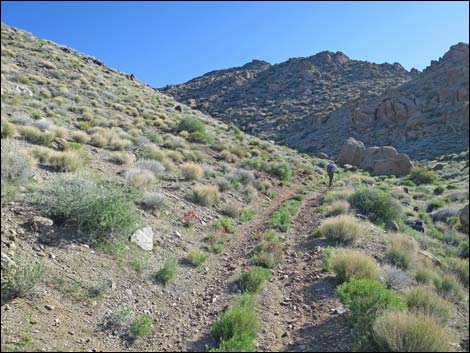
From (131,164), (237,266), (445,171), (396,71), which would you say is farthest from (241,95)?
(237,266)

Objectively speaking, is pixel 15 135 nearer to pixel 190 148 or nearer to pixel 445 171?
pixel 190 148

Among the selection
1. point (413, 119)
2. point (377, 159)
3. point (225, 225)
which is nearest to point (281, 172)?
point (225, 225)

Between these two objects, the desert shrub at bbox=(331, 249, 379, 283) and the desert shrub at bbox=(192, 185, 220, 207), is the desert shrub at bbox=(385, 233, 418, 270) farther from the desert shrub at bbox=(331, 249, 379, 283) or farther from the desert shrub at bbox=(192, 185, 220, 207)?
the desert shrub at bbox=(192, 185, 220, 207)

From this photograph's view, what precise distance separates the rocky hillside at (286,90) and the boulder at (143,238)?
2027 inches

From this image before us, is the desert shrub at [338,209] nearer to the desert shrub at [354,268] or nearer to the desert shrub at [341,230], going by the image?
the desert shrub at [341,230]

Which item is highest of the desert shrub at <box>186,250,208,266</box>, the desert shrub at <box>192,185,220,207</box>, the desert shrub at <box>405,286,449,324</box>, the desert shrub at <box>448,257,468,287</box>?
the desert shrub at <box>192,185,220,207</box>

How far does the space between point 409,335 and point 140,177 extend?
30.0ft

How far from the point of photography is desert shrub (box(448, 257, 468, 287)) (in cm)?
663

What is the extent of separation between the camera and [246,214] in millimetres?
12734

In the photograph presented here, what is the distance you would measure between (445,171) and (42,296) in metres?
28.2

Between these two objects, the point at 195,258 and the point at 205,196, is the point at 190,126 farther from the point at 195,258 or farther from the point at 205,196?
the point at 195,258

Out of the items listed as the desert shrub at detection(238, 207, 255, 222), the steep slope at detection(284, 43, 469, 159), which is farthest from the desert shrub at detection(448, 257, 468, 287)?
the steep slope at detection(284, 43, 469, 159)

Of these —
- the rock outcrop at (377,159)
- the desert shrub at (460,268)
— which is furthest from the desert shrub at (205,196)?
the rock outcrop at (377,159)

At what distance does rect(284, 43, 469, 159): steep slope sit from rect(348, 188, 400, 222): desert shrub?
77.9 feet
